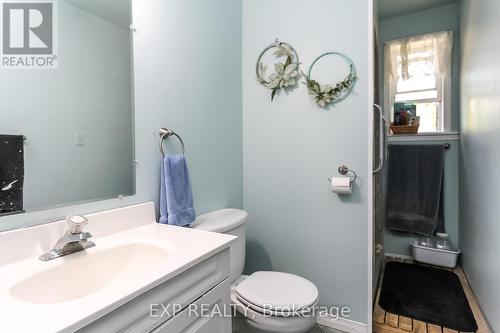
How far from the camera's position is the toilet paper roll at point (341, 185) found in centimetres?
162

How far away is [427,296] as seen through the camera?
2.12 metres

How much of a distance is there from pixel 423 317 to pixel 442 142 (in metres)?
1.75

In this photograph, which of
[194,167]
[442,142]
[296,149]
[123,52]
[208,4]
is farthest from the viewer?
[442,142]

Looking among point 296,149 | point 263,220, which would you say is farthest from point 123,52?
point 263,220

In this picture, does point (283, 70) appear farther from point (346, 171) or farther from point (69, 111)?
point (69, 111)

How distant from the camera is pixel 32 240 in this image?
0.85m

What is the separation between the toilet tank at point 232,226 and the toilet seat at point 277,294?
103 millimetres

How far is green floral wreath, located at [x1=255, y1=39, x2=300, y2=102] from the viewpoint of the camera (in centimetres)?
179

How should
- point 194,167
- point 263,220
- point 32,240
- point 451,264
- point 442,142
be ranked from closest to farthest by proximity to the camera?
point 32,240
point 194,167
point 263,220
point 451,264
point 442,142

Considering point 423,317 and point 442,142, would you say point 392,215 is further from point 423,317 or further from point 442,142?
point 423,317

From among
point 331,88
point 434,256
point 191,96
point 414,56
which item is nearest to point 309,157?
point 331,88

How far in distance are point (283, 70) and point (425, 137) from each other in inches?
74.9

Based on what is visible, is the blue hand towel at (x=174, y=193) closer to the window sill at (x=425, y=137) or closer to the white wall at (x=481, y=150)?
the white wall at (x=481, y=150)

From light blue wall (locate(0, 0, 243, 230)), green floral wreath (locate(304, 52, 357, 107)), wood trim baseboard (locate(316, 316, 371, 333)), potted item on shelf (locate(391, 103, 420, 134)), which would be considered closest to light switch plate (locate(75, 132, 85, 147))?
light blue wall (locate(0, 0, 243, 230))
